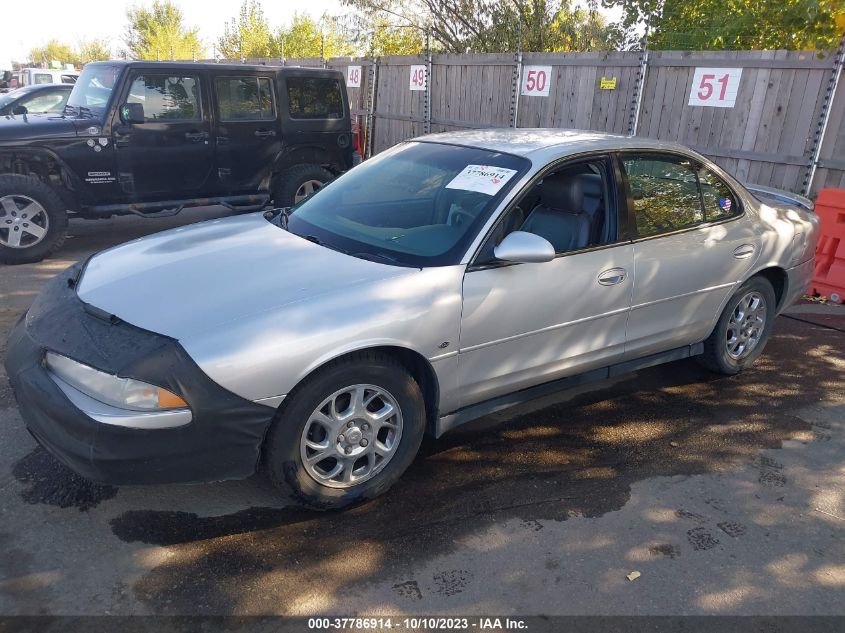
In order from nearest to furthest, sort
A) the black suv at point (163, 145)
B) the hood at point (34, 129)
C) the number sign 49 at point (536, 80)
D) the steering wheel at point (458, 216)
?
the steering wheel at point (458, 216) < the hood at point (34, 129) < the black suv at point (163, 145) < the number sign 49 at point (536, 80)

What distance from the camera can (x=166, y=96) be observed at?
785cm

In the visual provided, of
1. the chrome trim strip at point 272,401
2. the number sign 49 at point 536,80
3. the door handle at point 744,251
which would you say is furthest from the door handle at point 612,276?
the number sign 49 at point 536,80

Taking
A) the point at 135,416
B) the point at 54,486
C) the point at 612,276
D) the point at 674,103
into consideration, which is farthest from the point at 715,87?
the point at 54,486

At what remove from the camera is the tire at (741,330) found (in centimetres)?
470

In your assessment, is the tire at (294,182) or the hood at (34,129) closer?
the hood at (34,129)

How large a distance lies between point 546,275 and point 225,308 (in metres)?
1.63

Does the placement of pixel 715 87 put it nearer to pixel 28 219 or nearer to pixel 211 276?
pixel 211 276

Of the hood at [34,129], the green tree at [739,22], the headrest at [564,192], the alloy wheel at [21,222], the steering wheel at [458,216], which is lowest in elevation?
the alloy wheel at [21,222]

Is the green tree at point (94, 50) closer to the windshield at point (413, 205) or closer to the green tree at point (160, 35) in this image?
the green tree at point (160, 35)

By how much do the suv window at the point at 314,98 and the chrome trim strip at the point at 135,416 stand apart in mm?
6758

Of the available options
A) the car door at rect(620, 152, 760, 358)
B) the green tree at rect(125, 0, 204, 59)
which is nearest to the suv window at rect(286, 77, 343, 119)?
the car door at rect(620, 152, 760, 358)

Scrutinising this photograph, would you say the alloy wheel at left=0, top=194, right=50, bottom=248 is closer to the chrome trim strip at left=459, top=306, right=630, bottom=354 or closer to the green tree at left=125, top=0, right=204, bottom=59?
the chrome trim strip at left=459, top=306, right=630, bottom=354

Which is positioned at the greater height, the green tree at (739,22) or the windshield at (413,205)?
the green tree at (739,22)

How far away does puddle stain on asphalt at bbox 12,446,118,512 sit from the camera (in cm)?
325
